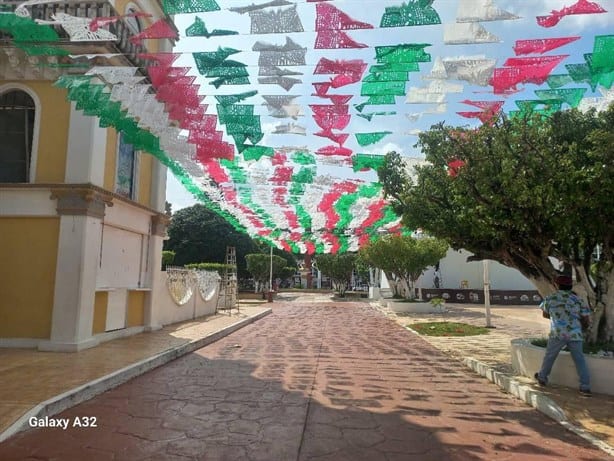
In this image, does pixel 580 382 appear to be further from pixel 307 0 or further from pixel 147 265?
pixel 147 265

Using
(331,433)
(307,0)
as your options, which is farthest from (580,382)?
(307,0)

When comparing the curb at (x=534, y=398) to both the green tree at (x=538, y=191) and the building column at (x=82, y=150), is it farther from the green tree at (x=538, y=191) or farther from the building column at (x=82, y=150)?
the building column at (x=82, y=150)

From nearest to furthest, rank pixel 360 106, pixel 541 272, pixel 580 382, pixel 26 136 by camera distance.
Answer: pixel 580 382 → pixel 360 106 → pixel 541 272 → pixel 26 136

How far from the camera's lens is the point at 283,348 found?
427 inches

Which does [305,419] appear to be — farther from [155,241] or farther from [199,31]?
[155,241]

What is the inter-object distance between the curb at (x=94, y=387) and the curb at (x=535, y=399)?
5.66 m

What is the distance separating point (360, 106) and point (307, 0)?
2.48m

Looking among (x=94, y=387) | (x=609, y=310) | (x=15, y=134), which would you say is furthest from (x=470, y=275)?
(x=94, y=387)

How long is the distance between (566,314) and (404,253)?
15.6 metres

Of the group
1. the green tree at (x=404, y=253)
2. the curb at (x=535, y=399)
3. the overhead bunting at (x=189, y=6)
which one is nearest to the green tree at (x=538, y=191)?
the curb at (x=535, y=399)

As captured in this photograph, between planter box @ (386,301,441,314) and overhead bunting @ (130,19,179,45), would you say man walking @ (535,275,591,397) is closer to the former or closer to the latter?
overhead bunting @ (130,19,179,45)

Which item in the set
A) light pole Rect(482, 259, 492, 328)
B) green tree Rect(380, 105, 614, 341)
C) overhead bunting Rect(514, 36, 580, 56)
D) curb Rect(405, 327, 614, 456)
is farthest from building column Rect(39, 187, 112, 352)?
light pole Rect(482, 259, 492, 328)

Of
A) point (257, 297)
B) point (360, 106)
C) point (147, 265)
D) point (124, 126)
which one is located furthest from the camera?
point (257, 297)

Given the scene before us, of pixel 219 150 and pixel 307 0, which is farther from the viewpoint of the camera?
pixel 219 150
